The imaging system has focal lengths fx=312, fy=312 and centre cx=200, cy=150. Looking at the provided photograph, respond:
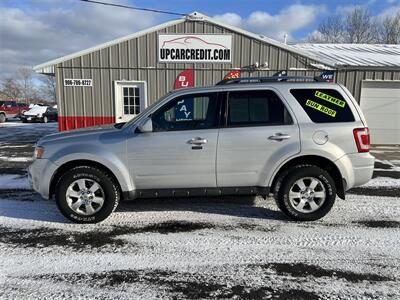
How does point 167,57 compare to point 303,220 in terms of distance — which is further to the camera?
point 167,57

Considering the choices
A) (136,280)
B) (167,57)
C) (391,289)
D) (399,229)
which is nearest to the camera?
(391,289)

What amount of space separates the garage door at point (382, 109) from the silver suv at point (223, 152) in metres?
9.28

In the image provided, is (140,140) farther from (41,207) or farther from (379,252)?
(379,252)

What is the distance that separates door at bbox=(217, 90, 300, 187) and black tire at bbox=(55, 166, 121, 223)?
4.86 ft

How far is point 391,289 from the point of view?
9.21ft

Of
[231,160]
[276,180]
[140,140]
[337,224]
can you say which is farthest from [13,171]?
[337,224]

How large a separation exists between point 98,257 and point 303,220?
2.74 m

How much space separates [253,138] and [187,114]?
3.16 feet

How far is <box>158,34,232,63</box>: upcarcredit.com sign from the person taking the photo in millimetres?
11586

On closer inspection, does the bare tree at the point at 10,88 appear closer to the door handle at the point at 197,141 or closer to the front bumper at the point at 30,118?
the front bumper at the point at 30,118

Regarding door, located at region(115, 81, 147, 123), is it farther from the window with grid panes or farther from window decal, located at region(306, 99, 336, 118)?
window decal, located at region(306, 99, 336, 118)

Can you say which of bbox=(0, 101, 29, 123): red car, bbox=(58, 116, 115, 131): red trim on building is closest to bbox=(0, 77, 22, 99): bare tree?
bbox=(0, 101, 29, 123): red car

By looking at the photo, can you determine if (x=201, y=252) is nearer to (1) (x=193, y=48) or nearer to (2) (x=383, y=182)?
(2) (x=383, y=182)

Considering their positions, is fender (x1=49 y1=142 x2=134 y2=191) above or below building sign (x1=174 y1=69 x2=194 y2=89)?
below
